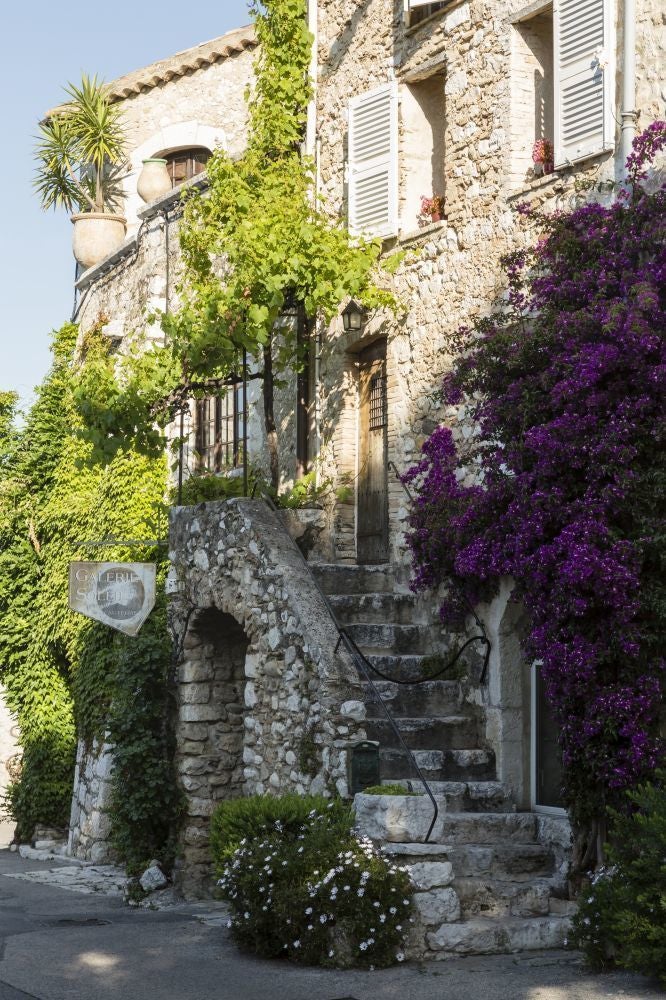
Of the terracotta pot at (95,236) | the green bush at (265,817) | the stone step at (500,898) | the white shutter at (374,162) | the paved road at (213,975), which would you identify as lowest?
the paved road at (213,975)

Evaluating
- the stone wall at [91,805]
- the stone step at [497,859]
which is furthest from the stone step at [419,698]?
the stone wall at [91,805]

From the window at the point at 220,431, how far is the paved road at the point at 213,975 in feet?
20.3

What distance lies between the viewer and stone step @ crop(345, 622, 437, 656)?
1043 cm

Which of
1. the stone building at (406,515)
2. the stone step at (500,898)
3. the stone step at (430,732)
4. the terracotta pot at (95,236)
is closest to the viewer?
the stone step at (500,898)

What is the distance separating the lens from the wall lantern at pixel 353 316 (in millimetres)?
11688

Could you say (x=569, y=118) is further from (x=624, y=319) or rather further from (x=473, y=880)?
(x=473, y=880)

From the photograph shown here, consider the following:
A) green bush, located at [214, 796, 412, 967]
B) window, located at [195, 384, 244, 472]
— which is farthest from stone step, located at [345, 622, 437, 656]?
window, located at [195, 384, 244, 472]

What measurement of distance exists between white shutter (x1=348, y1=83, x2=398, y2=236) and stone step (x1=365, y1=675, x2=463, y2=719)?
3.94 meters

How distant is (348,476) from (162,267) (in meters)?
5.03

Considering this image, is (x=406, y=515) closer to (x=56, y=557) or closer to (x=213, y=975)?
(x=213, y=975)

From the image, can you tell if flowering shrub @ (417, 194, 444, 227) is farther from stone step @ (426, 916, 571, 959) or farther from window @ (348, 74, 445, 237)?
stone step @ (426, 916, 571, 959)

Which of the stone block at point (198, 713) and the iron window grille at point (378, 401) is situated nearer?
the stone block at point (198, 713)

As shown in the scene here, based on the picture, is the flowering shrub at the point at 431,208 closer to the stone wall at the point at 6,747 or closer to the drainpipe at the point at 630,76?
the drainpipe at the point at 630,76

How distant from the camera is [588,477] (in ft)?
27.2
